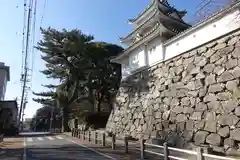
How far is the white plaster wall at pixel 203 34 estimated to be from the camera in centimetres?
1388

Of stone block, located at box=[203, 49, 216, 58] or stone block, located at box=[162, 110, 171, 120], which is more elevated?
stone block, located at box=[203, 49, 216, 58]

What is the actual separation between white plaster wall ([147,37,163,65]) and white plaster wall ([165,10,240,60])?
95 centimetres

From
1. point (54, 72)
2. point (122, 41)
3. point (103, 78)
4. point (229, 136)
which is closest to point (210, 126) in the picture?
point (229, 136)

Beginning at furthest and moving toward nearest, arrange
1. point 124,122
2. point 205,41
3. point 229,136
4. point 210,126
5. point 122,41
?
point 122,41 < point 124,122 < point 205,41 < point 210,126 < point 229,136

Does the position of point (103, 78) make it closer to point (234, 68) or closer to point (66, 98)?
point (66, 98)

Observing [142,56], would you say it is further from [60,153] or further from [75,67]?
[75,67]

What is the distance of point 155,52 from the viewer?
21281 mm

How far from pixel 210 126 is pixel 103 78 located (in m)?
26.4

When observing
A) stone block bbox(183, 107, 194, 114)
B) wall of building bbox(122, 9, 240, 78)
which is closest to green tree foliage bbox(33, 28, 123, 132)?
wall of building bbox(122, 9, 240, 78)

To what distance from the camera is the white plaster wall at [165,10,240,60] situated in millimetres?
13875

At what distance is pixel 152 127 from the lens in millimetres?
18703

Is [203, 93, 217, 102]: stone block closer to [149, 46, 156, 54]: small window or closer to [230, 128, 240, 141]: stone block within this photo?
[230, 128, 240, 141]: stone block

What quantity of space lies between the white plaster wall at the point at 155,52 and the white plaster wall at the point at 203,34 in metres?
0.95

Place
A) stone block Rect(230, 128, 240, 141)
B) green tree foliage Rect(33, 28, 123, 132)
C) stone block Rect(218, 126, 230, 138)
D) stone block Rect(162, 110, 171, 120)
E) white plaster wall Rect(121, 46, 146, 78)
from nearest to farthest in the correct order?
stone block Rect(230, 128, 240, 141)
stone block Rect(218, 126, 230, 138)
stone block Rect(162, 110, 171, 120)
white plaster wall Rect(121, 46, 146, 78)
green tree foliage Rect(33, 28, 123, 132)
